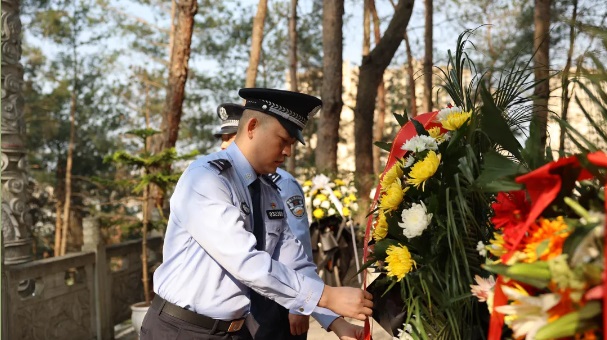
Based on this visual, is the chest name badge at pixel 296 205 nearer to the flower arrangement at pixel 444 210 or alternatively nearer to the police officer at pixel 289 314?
the police officer at pixel 289 314

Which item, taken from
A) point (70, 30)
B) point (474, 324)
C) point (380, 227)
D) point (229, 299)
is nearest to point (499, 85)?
point (380, 227)

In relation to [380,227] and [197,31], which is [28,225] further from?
[197,31]

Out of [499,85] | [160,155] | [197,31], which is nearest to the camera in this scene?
[499,85]

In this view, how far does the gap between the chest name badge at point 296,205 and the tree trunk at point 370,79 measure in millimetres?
7351

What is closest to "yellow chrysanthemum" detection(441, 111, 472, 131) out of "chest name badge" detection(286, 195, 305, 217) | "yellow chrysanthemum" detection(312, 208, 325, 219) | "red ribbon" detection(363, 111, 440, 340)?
"red ribbon" detection(363, 111, 440, 340)

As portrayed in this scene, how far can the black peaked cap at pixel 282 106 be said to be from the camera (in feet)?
10.1

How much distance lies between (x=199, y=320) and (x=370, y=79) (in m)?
10.1

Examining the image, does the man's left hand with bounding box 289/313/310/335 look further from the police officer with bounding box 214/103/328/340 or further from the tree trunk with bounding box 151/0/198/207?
the tree trunk with bounding box 151/0/198/207

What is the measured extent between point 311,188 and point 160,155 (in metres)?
2.43

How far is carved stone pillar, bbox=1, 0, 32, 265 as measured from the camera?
697 cm

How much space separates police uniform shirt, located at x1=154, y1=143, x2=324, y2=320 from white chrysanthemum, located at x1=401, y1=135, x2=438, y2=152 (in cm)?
60

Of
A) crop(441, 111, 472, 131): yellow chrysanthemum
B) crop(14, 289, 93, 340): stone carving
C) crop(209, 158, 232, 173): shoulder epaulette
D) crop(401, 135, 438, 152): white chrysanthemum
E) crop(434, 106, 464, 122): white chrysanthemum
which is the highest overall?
crop(434, 106, 464, 122): white chrysanthemum

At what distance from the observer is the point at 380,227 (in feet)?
8.33

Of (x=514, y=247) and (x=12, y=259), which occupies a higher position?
(x=514, y=247)
